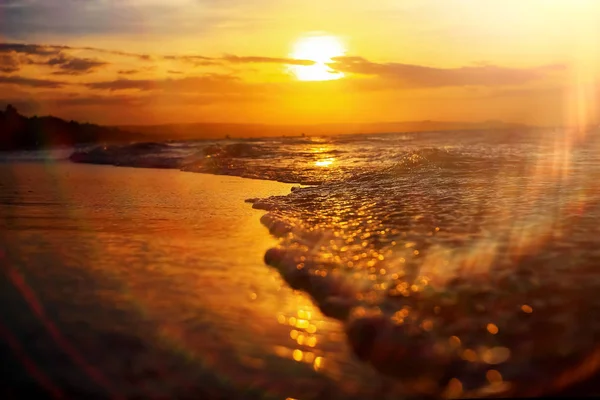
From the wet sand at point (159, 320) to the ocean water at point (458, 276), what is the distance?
270 mm

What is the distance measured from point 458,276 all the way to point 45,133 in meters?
38.6

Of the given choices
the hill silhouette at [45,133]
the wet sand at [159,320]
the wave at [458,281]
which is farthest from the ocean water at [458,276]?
the hill silhouette at [45,133]

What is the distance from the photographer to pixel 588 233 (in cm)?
544

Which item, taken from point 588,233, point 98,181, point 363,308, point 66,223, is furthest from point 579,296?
point 98,181

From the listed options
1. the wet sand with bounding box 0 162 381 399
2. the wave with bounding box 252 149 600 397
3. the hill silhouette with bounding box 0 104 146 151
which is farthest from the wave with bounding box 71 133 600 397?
the hill silhouette with bounding box 0 104 146 151

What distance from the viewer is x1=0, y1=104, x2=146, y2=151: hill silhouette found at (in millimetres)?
34344

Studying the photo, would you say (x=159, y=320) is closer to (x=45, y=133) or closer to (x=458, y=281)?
(x=458, y=281)

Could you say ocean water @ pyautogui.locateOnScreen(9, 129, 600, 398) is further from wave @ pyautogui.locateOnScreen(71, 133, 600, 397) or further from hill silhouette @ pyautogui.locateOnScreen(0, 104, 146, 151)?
hill silhouette @ pyautogui.locateOnScreen(0, 104, 146, 151)

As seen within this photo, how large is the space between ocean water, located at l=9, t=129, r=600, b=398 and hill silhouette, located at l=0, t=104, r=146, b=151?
30.3 meters

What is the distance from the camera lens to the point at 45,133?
38188 mm

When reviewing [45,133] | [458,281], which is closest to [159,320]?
[458,281]

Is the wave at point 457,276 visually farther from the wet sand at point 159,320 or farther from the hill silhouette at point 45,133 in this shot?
the hill silhouette at point 45,133

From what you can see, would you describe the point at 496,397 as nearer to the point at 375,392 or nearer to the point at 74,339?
the point at 375,392

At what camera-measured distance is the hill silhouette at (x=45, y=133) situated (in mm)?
34344
